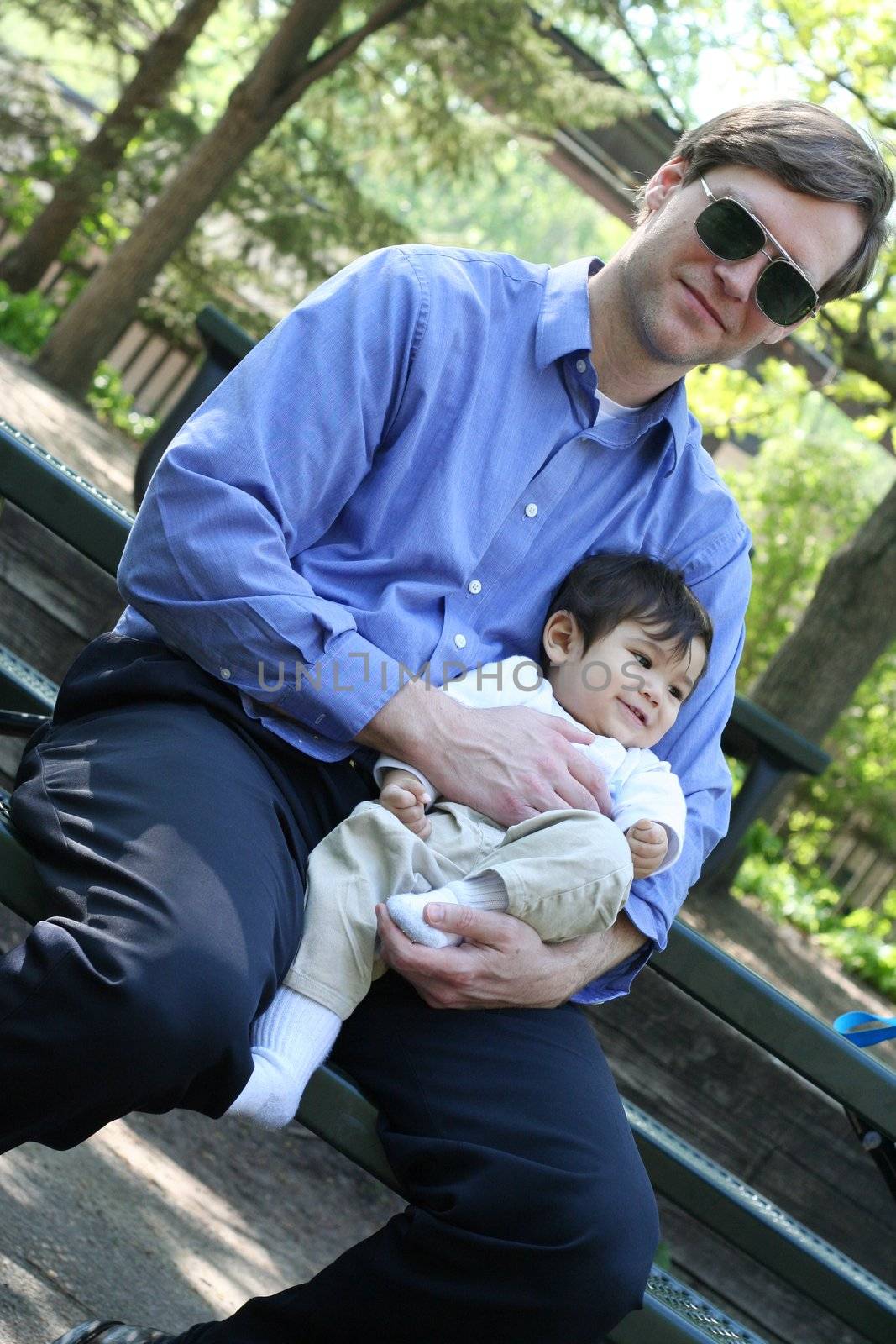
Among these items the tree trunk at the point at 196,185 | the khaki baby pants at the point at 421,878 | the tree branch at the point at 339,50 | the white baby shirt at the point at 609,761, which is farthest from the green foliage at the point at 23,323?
the khaki baby pants at the point at 421,878

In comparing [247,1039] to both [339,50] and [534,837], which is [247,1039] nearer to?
[534,837]

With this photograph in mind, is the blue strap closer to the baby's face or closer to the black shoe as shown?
the baby's face

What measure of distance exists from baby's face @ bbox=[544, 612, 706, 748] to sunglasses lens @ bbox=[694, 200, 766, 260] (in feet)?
2.23

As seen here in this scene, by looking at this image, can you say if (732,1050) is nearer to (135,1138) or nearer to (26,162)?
(135,1138)

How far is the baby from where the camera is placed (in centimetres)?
Result: 220

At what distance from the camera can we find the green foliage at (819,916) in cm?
729

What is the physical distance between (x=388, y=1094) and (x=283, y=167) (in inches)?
410

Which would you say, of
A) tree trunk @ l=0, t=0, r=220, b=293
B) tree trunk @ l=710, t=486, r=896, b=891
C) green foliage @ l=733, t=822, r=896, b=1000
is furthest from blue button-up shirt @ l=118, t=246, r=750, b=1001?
tree trunk @ l=0, t=0, r=220, b=293

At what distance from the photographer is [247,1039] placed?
6.47ft

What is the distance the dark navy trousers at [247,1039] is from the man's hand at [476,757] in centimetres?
16

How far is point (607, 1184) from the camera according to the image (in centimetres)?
214

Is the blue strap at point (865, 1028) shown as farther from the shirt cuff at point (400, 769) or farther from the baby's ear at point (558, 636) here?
the shirt cuff at point (400, 769)

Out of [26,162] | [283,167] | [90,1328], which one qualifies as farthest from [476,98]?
[90,1328]

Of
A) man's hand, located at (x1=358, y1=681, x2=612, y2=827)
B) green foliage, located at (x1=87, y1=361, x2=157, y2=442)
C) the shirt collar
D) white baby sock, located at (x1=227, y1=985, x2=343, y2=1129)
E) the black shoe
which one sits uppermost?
the shirt collar
